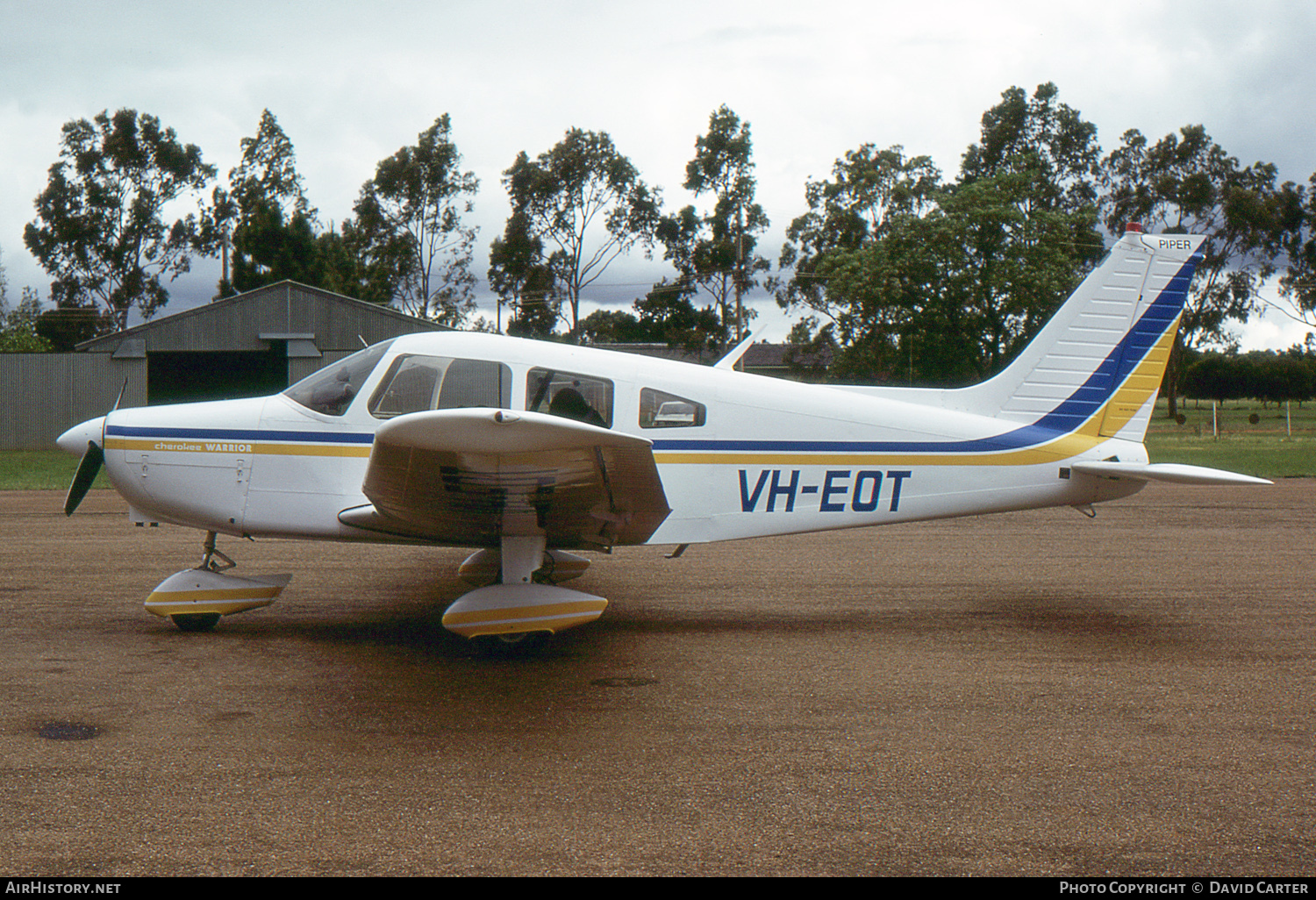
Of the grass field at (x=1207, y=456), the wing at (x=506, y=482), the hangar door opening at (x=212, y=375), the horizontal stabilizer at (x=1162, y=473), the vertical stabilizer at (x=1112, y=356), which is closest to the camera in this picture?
the wing at (x=506, y=482)

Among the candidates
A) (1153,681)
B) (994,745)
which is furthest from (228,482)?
(1153,681)

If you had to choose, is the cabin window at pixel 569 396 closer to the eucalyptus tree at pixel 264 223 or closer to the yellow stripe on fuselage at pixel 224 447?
the yellow stripe on fuselage at pixel 224 447

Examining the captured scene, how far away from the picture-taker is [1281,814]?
3.43m

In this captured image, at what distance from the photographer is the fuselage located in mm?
5902

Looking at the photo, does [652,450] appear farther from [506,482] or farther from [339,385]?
[339,385]

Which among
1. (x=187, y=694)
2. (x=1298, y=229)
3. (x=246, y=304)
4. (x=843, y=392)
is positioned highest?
(x=1298, y=229)

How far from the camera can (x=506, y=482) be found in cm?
493

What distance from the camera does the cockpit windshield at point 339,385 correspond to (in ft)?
19.6

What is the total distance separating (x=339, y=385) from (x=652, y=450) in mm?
2233

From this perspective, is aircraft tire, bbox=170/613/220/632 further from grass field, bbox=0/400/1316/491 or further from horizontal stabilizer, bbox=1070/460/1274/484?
grass field, bbox=0/400/1316/491

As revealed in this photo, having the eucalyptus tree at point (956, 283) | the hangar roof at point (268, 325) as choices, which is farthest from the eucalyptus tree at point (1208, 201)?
the hangar roof at point (268, 325)

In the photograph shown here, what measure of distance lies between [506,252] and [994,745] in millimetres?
42251

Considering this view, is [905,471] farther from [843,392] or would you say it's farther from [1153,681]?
[1153,681]

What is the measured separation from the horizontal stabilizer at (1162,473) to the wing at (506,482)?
3.15 meters
